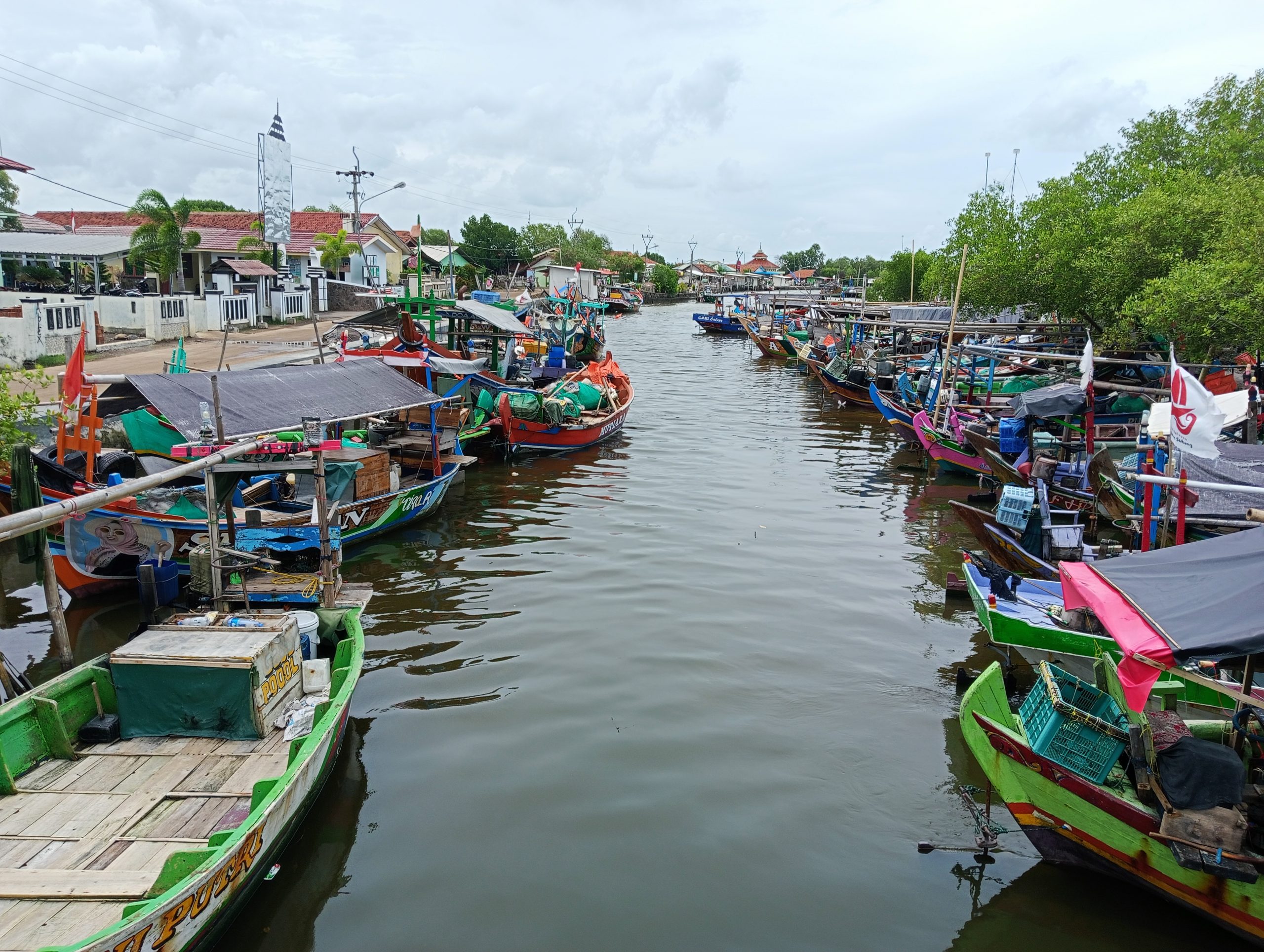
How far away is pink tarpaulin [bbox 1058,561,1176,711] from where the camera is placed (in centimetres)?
550

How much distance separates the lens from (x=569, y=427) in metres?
20.3

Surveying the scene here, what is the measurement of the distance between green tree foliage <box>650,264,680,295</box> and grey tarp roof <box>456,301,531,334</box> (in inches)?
3430

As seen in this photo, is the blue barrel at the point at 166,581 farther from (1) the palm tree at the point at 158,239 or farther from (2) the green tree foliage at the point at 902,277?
(2) the green tree foliage at the point at 902,277

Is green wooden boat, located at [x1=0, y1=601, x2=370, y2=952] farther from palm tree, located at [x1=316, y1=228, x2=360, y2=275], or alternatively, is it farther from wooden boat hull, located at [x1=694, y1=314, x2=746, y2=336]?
wooden boat hull, located at [x1=694, y1=314, x2=746, y2=336]

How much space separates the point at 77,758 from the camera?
6.61 m

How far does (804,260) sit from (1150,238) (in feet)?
484

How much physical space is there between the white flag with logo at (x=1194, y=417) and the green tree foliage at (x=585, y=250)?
73.7 m

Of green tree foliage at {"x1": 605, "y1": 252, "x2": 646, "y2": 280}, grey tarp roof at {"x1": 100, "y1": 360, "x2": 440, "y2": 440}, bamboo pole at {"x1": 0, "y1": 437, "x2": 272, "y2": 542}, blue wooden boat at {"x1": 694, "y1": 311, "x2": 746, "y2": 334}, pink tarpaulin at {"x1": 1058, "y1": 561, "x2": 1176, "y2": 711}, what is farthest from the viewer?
green tree foliage at {"x1": 605, "y1": 252, "x2": 646, "y2": 280}

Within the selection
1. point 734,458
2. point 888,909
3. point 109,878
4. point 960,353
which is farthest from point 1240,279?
point 109,878

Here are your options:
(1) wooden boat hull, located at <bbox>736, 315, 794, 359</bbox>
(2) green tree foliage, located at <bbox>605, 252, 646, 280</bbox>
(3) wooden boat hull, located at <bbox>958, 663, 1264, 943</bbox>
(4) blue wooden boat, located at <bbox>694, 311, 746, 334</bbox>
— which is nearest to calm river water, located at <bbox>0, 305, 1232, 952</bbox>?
(3) wooden boat hull, located at <bbox>958, 663, 1264, 943</bbox>

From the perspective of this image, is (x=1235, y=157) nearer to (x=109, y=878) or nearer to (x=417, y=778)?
(x=417, y=778)

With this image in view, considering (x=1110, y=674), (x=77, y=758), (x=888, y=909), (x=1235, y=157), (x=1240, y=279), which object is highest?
(x=1235, y=157)

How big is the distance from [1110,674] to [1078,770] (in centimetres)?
145

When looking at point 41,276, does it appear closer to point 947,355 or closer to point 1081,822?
point 947,355
